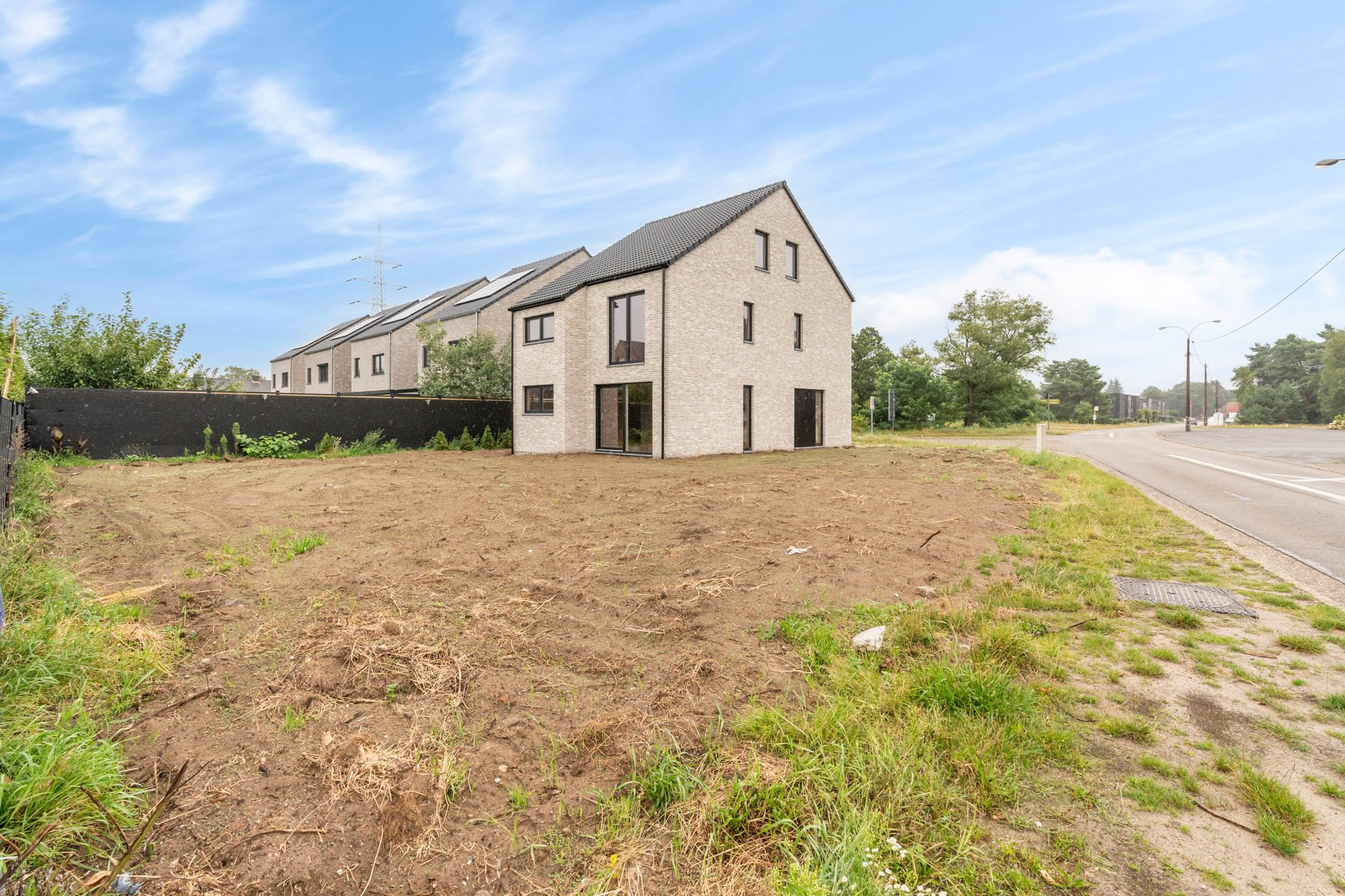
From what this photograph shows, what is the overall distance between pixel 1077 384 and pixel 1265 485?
75.9 m

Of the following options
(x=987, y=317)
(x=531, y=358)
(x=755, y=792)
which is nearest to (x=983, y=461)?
(x=531, y=358)

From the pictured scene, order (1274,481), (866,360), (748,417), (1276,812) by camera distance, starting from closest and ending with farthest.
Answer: (1276,812), (1274,481), (748,417), (866,360)

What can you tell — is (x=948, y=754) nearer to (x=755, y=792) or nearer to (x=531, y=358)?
(x=755, y=792)

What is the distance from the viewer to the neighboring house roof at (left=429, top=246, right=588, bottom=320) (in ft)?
84.9

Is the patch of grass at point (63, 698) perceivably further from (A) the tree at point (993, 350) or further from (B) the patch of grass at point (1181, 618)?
(A) the tree at point (993, 350)

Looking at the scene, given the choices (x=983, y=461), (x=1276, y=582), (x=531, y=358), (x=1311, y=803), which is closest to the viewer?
(x=1311, y=803)

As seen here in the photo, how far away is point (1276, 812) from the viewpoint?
6.95ft

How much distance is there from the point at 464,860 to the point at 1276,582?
6565mm

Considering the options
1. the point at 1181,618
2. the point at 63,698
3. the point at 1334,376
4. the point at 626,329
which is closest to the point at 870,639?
the point at 1181,618

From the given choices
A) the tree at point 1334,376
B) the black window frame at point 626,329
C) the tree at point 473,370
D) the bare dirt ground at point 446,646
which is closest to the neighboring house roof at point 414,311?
the tree at point 473,370

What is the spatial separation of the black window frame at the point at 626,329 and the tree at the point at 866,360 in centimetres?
3348

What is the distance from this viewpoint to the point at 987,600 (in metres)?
4.29

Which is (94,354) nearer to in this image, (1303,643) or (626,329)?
(626,329)

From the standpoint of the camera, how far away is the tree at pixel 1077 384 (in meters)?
73.3
